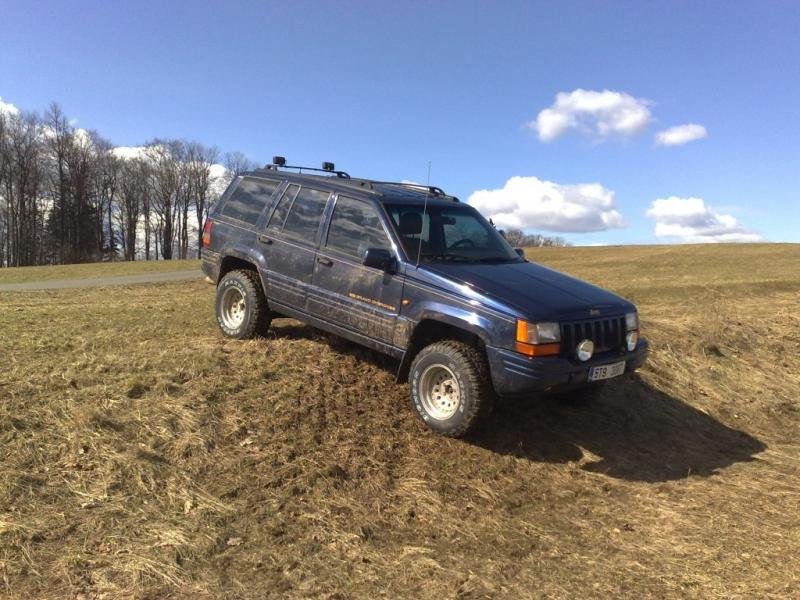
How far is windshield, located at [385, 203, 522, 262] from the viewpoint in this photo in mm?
5441

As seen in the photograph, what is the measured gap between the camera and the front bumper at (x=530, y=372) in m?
4.44

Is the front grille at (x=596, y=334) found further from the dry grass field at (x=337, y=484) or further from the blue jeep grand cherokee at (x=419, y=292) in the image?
the dry grass field at (x=337, y=484)

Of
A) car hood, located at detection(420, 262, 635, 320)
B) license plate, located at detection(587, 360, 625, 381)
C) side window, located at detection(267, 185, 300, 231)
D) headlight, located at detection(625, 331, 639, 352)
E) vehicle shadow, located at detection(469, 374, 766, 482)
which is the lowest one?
vehicle shadow, located at detection(469, 374, 766, 482)

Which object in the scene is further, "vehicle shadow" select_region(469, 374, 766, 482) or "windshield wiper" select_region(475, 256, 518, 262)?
"windshield wiper" select_region(475, 256, 518, 262)

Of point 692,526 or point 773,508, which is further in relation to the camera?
point 773,508

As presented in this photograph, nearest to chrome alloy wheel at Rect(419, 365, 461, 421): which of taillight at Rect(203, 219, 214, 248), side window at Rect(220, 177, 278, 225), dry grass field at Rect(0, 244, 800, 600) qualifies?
dry grass field at Rect(0, 244, 800, 600)

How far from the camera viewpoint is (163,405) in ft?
16.3

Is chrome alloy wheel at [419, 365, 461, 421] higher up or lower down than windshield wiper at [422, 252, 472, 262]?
lower down

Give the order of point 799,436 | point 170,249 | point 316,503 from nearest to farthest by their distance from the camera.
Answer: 1. point 316,503
2. point 799,436
3. point 170,249

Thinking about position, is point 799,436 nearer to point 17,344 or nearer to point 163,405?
point 163,405

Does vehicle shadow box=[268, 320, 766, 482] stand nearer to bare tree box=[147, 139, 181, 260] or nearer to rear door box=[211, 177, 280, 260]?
rear door box=[211, 177, 280, 260]

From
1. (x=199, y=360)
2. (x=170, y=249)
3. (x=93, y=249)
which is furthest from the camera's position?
(x=170, y=249)

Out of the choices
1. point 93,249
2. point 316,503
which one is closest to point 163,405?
point 316,503

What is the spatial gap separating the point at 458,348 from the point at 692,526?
6.97 feet
